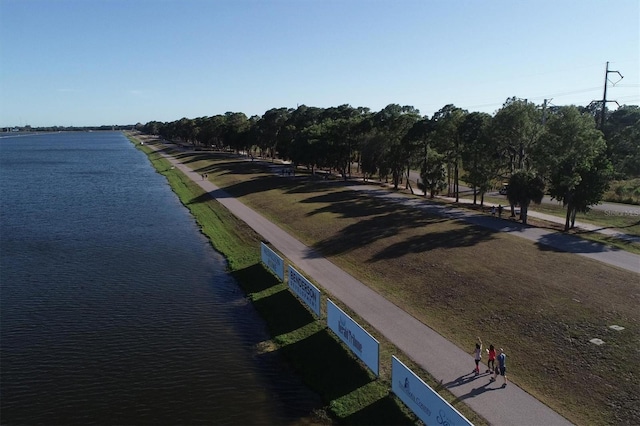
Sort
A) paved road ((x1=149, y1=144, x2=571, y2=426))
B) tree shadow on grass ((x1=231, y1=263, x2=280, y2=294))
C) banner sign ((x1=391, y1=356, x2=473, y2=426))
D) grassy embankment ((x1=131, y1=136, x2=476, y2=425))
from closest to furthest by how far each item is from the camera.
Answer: banner sign ((x1=391, y1=356, x2=473, y2=426))
paved road ((x1=149, y1=144, x2=571, y2=426))
grassy embankment ((x1=131, y1=136, x2=476, y2=425))
tree shadow on grass ((x1=231, y1=263, x2=280, y2=294))

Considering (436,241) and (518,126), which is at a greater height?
(518,126)

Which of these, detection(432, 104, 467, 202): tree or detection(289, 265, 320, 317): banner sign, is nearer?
detection(289, 265, 320, 317): banner sign

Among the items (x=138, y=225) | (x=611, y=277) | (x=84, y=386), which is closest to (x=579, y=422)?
(x=611, y=277)

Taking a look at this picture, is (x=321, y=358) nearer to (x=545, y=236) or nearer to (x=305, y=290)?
(x=305, y=290)

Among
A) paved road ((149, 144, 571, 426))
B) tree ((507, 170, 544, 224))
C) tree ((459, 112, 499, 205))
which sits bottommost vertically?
paved road ((149, 144, 571, 426))

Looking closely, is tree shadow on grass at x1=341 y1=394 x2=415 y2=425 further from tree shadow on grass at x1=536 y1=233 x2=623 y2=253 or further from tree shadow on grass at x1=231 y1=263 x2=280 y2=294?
tree shadow on grass at x1=536 y1=233 x2=623 y2=253

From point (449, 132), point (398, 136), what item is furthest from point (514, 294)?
point (398, 136)

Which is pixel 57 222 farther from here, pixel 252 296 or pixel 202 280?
pixel 252 296

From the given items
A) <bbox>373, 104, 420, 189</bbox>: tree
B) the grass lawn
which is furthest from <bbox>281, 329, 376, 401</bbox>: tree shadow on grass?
<bbox>373, 104, 420, 189</bbox>: tree
